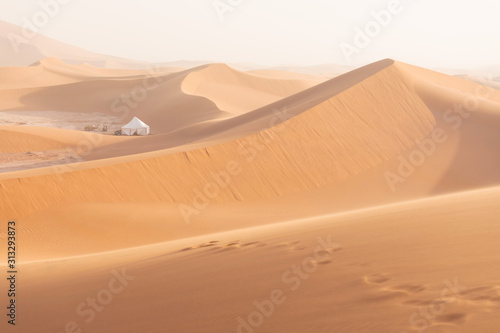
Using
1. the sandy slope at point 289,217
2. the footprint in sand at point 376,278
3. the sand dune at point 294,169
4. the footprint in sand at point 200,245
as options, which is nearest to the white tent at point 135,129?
the sandy slope at point 289,217

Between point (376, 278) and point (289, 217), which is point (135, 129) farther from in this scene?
point (376, 278)

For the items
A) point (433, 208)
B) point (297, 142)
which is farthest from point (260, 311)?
point (297, 142)

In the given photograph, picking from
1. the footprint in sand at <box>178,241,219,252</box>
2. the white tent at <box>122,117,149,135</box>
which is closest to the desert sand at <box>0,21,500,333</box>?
the footprint in sand at <box>178,241,219,252</box>

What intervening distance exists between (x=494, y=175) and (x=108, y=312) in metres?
14.9

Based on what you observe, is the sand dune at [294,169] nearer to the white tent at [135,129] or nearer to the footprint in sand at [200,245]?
the footprint in sand at [200,245]

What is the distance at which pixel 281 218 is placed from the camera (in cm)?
1376

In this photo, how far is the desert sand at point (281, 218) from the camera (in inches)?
167

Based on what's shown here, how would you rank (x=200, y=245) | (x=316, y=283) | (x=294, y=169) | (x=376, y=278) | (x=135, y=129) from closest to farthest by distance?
1. (x=376, y=278)
2. (x=316, y=283)
3. (x=200, y=245)
4. (x=294, y=169)
5. (x=135, y=129)

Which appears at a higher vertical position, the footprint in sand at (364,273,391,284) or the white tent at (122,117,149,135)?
the white tent at (122,117,149,135)

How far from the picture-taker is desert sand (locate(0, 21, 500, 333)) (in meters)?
4.24

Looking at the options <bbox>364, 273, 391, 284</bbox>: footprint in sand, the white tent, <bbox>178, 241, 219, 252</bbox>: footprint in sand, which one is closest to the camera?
<bbox>364, 273, 391, 284</bbox>: footprint in sand

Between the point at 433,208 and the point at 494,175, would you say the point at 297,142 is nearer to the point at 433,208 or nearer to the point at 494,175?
the point at 494,175

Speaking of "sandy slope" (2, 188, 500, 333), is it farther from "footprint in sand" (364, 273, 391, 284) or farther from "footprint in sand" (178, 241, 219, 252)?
"footprint in sand" (178, 241, 219, 252)

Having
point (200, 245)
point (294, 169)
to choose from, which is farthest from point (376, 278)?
point (294, 169)
